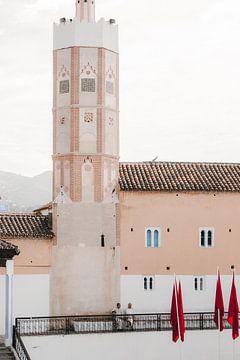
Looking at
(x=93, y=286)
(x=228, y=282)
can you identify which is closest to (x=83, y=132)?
(x=93, y=286)

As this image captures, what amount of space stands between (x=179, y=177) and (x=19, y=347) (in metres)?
11.2

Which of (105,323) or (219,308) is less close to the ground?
(219,308)

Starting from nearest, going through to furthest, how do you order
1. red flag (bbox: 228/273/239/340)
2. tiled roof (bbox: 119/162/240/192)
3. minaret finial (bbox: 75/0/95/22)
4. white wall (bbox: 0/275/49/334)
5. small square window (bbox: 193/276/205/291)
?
red flag (bbox: 228/273/239/340) → white wall (bbox: 0/275/49/334) → minaret finial (bbox: 75/0/95/22) → tiled roof (bbox: 119/162/240/192) → small square window (bbox: 193/276/205/291)

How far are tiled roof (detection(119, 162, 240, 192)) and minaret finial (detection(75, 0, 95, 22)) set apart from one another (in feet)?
20.3

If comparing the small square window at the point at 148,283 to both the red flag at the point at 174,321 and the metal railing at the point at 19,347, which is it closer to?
the red flag at the point at 174,321

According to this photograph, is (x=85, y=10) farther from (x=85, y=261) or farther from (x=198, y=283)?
(x=198, y=283)

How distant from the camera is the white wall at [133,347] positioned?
3041 centimetres

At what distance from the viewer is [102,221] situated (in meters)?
34.1

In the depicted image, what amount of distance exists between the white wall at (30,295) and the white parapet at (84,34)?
362 inches

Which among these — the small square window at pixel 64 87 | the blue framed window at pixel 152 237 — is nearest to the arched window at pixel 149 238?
the blue framed window at pixel 152 237

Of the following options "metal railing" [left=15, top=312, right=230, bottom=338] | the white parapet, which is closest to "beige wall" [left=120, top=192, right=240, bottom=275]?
"metal railing" [left=15, top=312, right=230, bottom=338]

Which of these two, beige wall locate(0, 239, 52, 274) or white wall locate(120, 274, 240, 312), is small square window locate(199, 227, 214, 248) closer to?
white wall locate(120, 274, 240, 312)

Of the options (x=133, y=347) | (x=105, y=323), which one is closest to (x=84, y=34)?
(x=105, y=323)

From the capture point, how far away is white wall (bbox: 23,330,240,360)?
30.4 m
